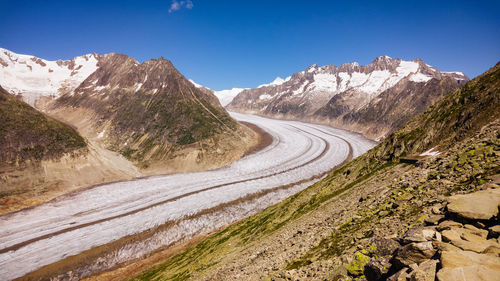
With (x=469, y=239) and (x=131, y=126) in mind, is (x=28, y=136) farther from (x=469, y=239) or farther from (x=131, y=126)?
(x=469, y=239)

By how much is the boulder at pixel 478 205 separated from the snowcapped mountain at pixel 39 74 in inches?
7376

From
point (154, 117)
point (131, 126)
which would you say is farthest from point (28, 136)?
point (154, 117)

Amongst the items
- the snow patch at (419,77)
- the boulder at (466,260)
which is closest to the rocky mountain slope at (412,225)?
the boulder at (466,260)

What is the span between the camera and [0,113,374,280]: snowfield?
37.1 metres

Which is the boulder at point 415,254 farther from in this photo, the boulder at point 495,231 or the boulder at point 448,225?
the boulder at point 495,231

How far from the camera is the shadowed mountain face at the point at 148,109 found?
281ft

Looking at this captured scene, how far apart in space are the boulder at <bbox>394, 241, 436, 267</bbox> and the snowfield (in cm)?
3992

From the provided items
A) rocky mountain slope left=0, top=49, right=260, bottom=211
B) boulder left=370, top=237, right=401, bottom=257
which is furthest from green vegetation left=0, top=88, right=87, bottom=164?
boulder left=370, top=237, right=401, bottom=257

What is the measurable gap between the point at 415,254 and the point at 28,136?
8054cm

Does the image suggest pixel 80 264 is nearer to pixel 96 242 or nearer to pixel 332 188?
pixel 96 242

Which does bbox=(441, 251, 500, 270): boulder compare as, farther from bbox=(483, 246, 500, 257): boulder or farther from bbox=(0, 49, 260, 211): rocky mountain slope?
bbox=(0, 49, 260, 211): rocky mountain slope

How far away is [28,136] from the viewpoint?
193 ft

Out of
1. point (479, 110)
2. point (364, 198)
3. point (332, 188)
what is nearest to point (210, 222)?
point (332, 188)

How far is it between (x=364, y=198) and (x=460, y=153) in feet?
22.6
